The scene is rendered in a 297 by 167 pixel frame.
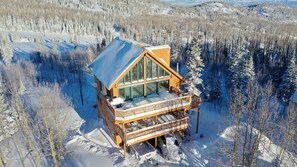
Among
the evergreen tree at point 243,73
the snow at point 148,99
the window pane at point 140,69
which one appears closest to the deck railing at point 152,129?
the snow at point 148,99

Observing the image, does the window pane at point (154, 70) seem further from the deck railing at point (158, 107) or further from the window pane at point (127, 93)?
the window pane at point (127, 93)

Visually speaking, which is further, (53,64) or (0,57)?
(0,57)

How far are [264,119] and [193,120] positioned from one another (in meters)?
13.8

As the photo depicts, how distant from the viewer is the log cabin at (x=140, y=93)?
1781 centimetres

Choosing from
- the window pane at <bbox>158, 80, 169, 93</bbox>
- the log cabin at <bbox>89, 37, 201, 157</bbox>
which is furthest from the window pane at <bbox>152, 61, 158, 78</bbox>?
the window pane at <bbox>158, 80, 169, 93</bbox>

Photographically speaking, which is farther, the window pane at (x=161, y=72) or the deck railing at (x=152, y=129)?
the window pane at (x=161, y=72)

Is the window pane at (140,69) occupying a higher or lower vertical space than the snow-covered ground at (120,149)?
higher

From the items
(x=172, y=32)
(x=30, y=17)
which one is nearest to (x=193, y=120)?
(x=172, y=32)

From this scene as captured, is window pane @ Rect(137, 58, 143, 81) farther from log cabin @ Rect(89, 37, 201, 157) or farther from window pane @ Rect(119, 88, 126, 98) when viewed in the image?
window pane @ Rect(119, 88, 126, 98)

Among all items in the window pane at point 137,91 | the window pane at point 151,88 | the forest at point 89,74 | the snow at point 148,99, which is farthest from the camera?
the window pane at point 151,88

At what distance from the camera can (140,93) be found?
66.1ft

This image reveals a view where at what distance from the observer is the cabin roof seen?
59.5 ft

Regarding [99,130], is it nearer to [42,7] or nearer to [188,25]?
[188,25]

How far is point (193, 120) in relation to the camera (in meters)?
26.4
